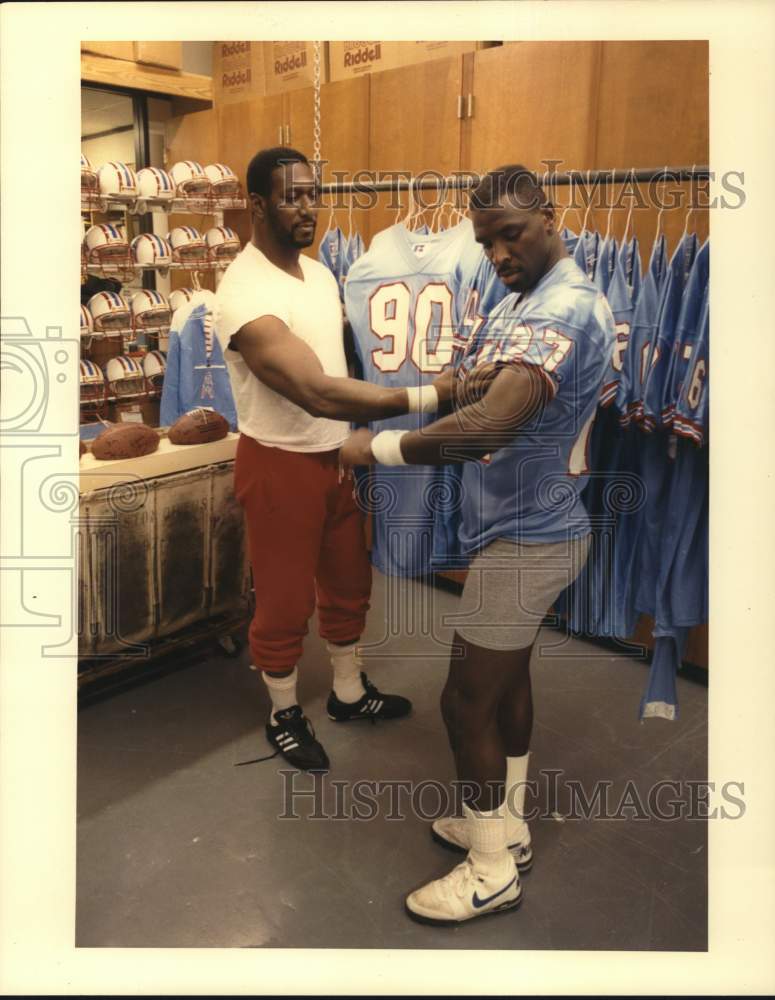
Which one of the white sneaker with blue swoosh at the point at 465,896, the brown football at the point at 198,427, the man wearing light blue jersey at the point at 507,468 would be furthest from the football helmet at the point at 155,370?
the white sneaker with blue swoosh at the point at 465,896

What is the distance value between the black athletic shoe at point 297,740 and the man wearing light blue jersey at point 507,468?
353 mm

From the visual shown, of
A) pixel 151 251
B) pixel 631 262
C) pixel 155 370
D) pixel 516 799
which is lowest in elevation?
pixel 516 799

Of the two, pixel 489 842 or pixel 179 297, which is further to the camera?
pixel 179 297

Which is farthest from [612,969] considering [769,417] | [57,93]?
[57,93]

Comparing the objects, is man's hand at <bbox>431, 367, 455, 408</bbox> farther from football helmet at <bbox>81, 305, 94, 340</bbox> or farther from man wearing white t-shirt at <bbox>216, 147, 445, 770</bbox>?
football helmet at <bbox>81, 305, 94, 340</bbox>

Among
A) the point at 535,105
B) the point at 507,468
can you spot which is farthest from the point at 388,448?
the point at 535,105

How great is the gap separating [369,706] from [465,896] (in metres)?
0.47

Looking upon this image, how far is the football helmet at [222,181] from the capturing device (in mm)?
1874

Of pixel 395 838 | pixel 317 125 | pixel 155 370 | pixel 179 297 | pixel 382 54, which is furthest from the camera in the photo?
pixel 155 370

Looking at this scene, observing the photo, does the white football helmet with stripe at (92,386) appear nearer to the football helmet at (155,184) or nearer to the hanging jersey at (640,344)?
the football helmet at (155,184)

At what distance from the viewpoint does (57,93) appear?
1.54 m

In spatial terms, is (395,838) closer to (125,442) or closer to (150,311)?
(125,442)

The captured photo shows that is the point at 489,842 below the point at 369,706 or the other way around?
below

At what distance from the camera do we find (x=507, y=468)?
1588 millimetres
